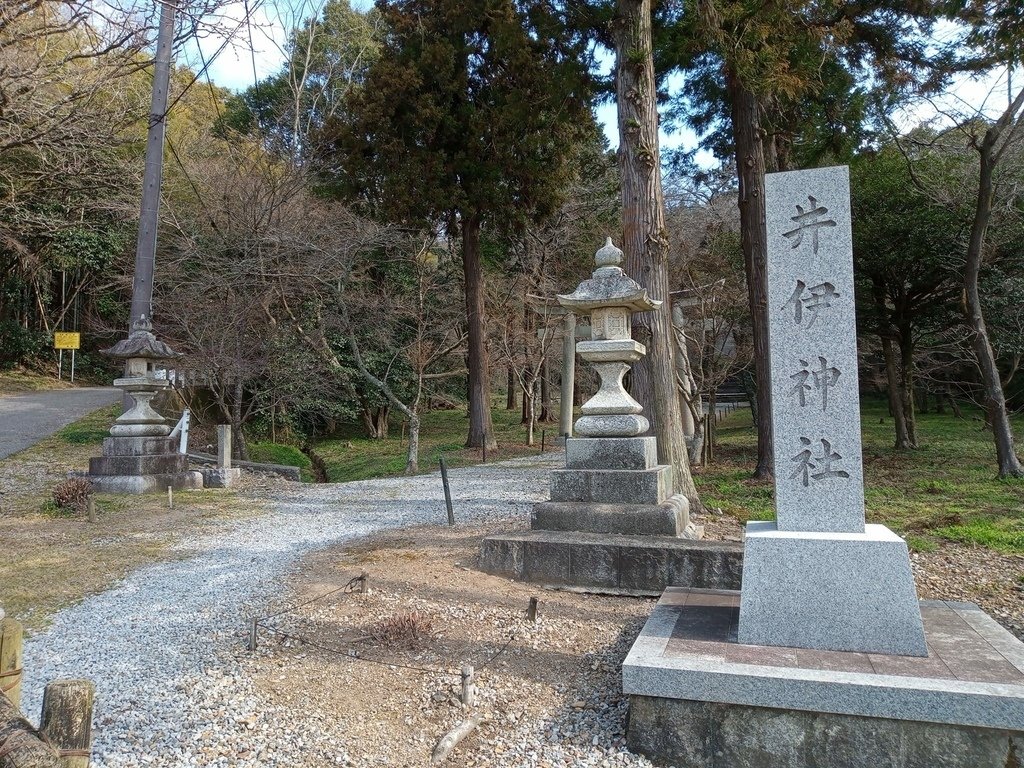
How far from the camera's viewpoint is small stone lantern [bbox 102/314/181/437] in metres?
9.95

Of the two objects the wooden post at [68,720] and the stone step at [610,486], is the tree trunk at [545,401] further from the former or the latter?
the wooden post at [68,720]

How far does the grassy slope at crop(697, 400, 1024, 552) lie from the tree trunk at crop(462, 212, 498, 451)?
5.62 metres

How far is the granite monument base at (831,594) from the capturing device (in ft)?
10.3

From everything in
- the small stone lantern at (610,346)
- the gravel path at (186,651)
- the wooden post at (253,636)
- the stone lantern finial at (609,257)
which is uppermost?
the stone lantern finial at (609,257)

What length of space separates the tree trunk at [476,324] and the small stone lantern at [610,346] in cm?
969

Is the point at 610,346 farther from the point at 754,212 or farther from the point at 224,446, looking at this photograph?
→ the point at 224,446

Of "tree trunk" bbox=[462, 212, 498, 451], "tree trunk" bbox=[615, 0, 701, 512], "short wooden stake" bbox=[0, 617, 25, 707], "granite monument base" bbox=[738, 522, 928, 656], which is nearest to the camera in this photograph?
"short wooden stake" bbox=[0, 617, 25, 707]

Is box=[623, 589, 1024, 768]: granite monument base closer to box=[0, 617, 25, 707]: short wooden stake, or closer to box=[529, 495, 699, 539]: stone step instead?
box=[0, 617, 25, 707]: short wooden stake

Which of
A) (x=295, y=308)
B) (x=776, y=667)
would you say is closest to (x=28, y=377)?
(x=295, y=308)

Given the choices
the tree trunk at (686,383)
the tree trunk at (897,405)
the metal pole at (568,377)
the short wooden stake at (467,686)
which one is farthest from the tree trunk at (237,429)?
the tree trunk at (897,405)

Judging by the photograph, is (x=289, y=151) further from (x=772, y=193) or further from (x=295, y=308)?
(x=772, y=193)

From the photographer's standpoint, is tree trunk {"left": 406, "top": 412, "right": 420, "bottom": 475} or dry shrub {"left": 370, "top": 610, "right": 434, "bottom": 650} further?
tree trunk {"left": 406, "top": 412, "right": 420, "bottom": 475}

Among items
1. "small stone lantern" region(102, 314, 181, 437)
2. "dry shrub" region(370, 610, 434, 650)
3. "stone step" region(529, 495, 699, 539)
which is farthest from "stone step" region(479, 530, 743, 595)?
"small stone lantern" region(102, 314, 181, 437)

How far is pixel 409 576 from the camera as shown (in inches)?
217
